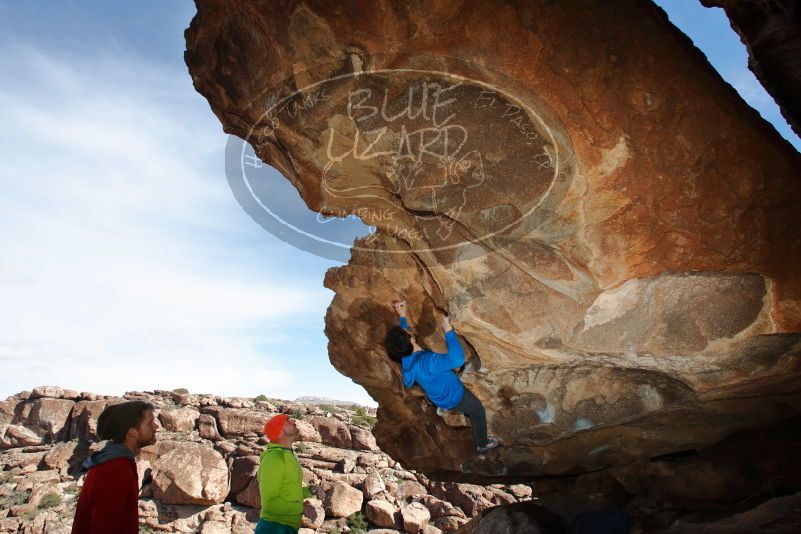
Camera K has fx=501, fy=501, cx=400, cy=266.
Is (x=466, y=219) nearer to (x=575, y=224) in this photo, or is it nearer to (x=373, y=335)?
(x=575, y=224)

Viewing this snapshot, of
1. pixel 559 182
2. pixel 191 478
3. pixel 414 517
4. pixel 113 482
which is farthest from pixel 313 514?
pixel 559 182

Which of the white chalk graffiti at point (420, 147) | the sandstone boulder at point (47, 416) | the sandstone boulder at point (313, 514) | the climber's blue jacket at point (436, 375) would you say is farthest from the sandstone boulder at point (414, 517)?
the sandstone boulder at point (47, 416)

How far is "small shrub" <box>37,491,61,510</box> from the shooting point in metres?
18.0

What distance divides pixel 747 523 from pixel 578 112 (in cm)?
350

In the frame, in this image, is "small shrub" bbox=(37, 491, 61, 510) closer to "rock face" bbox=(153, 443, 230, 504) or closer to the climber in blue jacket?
"rock face" bbox=(153, 443, 230, 504)

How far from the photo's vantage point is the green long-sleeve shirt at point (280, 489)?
407 centimetres

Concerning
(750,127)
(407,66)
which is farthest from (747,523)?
(407,66)

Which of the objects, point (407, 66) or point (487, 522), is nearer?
point (407, 66)

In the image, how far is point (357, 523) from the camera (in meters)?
18.4

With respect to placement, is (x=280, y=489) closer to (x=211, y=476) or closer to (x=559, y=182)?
(x=559, y=182)

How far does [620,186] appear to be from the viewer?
383cm

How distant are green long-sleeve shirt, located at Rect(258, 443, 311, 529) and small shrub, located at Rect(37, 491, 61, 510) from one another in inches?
758

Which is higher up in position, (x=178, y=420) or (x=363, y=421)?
(x=363, y=421)

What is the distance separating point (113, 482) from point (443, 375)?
138 inches
